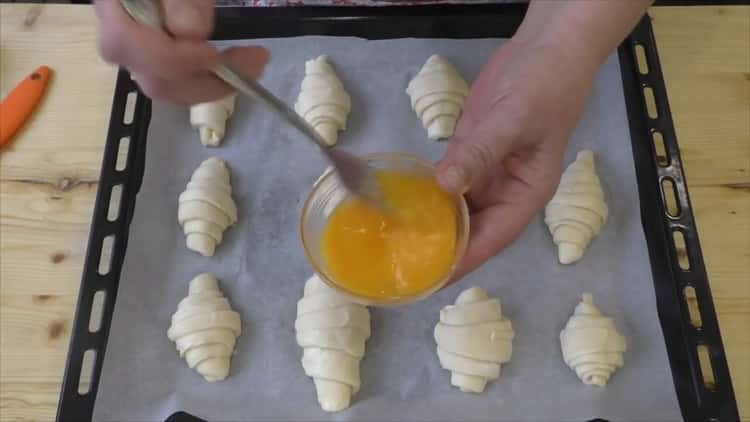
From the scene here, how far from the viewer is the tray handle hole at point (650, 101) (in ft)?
4.36

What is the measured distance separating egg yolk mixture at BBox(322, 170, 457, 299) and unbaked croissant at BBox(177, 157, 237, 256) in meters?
0.31

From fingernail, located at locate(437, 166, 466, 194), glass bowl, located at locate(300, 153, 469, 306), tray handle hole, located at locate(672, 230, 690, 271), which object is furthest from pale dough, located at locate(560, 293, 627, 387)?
fingernail, located at locate(437, 166, 466, 194)

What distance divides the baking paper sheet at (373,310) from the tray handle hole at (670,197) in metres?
0.06

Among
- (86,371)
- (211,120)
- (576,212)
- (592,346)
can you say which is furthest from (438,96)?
(86,371)

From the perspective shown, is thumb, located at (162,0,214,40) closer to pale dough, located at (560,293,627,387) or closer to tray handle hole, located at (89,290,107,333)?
tray handle hole, located at (89,290,107,333)

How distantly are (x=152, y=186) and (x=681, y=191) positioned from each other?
1.00 meters

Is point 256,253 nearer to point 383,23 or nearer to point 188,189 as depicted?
point 188,189

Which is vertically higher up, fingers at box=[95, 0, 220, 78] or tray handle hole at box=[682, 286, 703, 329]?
tray handle hole at box=[682, 286, 703, 329]

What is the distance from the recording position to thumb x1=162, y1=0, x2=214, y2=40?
31.3 inches

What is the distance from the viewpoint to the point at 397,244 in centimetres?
104

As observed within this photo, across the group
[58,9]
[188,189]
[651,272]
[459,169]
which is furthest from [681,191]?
[58,9]

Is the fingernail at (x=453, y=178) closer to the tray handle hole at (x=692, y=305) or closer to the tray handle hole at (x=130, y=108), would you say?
the tray handle hole at (x=692, y=305)

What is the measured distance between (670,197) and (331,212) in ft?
A: 2.10

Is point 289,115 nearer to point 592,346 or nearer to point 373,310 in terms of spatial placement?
point 373,310
